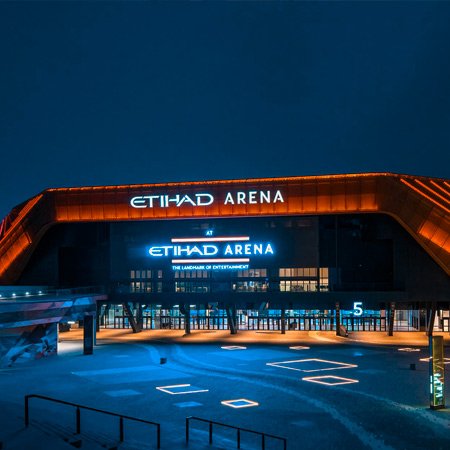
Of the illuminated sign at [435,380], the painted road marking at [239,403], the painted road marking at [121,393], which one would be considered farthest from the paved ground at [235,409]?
the illuminated sign at [435,380]

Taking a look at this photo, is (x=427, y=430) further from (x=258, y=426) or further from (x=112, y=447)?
(x=112, y=447)

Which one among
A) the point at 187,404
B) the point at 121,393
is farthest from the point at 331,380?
the point at 121,393

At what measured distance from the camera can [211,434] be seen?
2753 cm

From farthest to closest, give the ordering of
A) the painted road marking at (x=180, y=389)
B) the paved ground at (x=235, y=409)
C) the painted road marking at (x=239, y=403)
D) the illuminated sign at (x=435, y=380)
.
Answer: the painted road marking at (x=180, y=389)
the painted road marking at (x=239, y=403)
the illuminated sign at (x=435, y=380)
the paved ground at (x=235, y=409)

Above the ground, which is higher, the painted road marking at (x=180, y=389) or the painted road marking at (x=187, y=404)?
the painted road marking at (x=180, y=389)

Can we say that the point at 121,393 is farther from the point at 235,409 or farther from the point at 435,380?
the point at 435,380

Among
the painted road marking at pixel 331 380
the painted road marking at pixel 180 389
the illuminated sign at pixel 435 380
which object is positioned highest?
the illuminated sign at pixel 435 380

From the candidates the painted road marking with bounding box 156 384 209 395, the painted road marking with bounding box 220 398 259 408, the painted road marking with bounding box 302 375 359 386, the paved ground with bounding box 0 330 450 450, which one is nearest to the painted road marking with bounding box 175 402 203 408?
the paved ground with bounding box 0 330 450 450

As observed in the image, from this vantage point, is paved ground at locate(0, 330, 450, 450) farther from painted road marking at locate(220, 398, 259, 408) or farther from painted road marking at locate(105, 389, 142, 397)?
painted road marking at locate(220, 398, 259, 408)

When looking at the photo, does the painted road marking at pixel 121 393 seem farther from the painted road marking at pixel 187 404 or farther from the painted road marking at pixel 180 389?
the painted road marking at pixel 187 404

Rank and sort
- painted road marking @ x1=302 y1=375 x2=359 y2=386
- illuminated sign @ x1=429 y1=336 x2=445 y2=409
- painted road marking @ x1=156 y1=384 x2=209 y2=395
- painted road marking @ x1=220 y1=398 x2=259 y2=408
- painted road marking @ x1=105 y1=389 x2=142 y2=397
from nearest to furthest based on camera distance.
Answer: illuminated sign @ x1=429 y1=336 x2=445 y2=409
painted road marking @ x1=220 y1=398 x2=259 y2=408
painted road marking @ x1=105 y1=389 x2=142 y2=397
painted road marking @ x1=156 y1=384 x2=209 y2=395
painted road marking @ x1=302 y1=375 x2=359 y2=386

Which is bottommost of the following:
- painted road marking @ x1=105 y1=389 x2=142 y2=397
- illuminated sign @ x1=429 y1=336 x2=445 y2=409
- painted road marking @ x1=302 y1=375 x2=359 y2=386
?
painted road marking @ x1=302 y1=375 x2=359 y2=386

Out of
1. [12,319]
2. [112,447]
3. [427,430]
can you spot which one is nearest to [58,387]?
A: [12,319]

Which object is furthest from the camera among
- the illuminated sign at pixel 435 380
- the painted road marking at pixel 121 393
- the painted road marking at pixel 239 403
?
the painted road marking at pixel 121 393
